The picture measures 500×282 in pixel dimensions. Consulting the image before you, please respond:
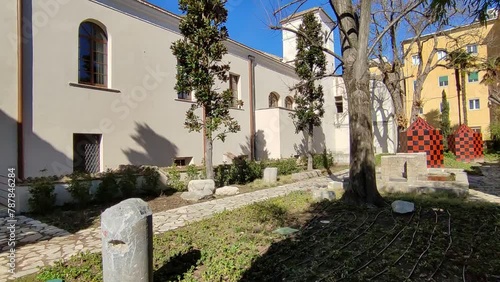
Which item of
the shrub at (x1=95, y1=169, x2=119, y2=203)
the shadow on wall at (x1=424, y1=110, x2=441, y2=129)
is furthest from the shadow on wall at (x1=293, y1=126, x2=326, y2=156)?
the shadow on wall at (x1=424, y1=110, x2=441, y2=129)

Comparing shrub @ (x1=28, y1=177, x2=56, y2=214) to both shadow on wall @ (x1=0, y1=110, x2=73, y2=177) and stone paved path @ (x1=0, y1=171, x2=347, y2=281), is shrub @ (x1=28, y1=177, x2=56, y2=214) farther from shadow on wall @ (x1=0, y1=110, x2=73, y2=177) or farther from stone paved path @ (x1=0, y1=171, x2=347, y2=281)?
shadow on wall @ (x1=0, y1=110, x2=73, y2=177)

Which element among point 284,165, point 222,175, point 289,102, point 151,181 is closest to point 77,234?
point 151,181

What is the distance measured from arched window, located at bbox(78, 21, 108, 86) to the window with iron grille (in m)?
1.86

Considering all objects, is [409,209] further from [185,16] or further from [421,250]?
[185,16]

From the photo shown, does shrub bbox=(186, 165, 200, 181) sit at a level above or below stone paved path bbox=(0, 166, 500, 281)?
above

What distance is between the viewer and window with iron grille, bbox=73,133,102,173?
9.41 m

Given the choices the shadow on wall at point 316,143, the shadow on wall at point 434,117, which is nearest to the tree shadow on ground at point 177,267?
the shadow on wall at point 316,143

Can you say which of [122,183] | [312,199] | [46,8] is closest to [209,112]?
[122,183]

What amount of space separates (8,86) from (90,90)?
2169 mm

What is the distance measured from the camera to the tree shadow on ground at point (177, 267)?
10.9ft

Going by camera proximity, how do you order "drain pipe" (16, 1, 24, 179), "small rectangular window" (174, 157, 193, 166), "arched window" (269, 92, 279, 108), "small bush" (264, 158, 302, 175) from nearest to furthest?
"drain pipe" (16, 1, 24, 179) → "small rectangular window" (174, 157, 193, 166) → "small bush" (264, 158, 302, 175) → "arched window" (269, 92, 279, 108)

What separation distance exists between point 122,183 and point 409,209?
23.4 ft

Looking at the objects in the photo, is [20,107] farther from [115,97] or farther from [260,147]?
[260,147]

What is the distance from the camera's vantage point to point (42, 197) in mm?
6703
